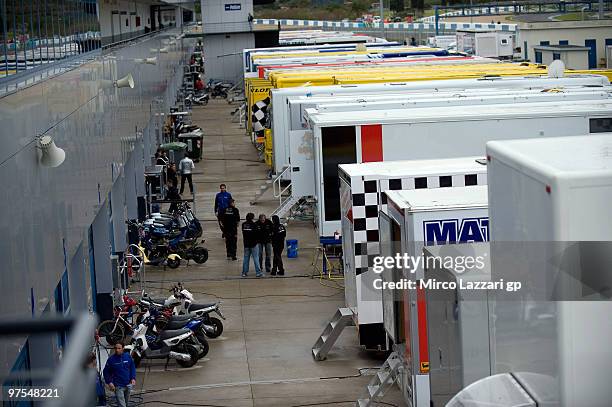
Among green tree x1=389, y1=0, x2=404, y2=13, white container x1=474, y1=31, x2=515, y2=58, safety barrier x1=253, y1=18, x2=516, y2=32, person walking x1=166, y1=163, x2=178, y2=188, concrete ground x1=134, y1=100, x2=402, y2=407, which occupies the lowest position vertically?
Result: concrete ground x1=134, y1=100, x2=402, y2=407

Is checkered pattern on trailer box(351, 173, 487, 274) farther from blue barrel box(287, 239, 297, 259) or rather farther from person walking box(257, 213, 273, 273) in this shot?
blue barrel box(287, 239, 297, 259)

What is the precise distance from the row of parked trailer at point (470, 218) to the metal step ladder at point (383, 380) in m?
0.03

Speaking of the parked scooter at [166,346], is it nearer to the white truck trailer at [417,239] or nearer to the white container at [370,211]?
the white container at [370,211]

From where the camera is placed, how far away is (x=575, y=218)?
544 centimetres

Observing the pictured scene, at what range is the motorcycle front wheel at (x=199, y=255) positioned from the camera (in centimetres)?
2272

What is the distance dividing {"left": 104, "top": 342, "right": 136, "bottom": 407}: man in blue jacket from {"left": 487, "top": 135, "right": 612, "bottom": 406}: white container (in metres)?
7.81

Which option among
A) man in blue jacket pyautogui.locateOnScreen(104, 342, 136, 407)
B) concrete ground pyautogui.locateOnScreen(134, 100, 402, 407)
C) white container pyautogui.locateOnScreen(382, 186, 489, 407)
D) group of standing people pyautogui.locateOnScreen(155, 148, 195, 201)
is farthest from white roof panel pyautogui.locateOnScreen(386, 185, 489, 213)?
group of standing people pyautogui.locateOnScreen(155, 148, 195, 201)

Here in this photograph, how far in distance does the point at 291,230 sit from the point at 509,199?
1977cm

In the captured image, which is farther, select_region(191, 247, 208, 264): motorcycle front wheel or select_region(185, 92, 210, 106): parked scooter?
select_region(185, 92, 210, 106): parked scooter

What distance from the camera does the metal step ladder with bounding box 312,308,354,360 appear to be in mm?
14962

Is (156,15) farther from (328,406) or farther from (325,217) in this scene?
(328,406)

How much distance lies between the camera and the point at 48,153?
1093cm

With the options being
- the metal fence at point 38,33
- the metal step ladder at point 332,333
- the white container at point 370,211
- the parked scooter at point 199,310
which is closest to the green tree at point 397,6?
the metal fence at point 38,33


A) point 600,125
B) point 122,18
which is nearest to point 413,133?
point 600,125
